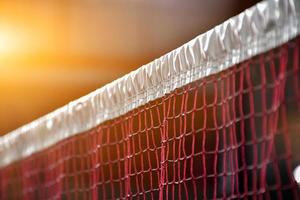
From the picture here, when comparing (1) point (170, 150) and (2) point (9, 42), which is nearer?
(1) point (170, 150)

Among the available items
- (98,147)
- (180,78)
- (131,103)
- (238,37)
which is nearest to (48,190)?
(98,147)

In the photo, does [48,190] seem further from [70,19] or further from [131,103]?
[70,19]

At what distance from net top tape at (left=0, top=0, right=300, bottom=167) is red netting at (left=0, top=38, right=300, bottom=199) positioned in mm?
21

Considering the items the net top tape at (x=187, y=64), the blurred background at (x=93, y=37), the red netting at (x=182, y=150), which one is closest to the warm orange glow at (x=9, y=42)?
the blurred background at (x=93, y=37)

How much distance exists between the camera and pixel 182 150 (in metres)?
1.57

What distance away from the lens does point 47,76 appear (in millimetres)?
2545

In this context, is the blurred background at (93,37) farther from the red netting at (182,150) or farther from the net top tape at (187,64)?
the net top tape at (187,64)

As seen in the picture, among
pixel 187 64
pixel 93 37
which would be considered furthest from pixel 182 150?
pixel 93 37

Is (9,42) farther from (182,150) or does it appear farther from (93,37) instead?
(182,150)

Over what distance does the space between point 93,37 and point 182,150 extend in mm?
966

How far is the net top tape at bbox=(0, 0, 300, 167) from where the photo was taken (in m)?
0.84

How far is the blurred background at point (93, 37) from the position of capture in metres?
2.40

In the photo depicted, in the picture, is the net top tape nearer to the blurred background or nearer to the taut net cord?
the taut net cord

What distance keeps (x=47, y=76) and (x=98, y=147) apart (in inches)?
48.8
